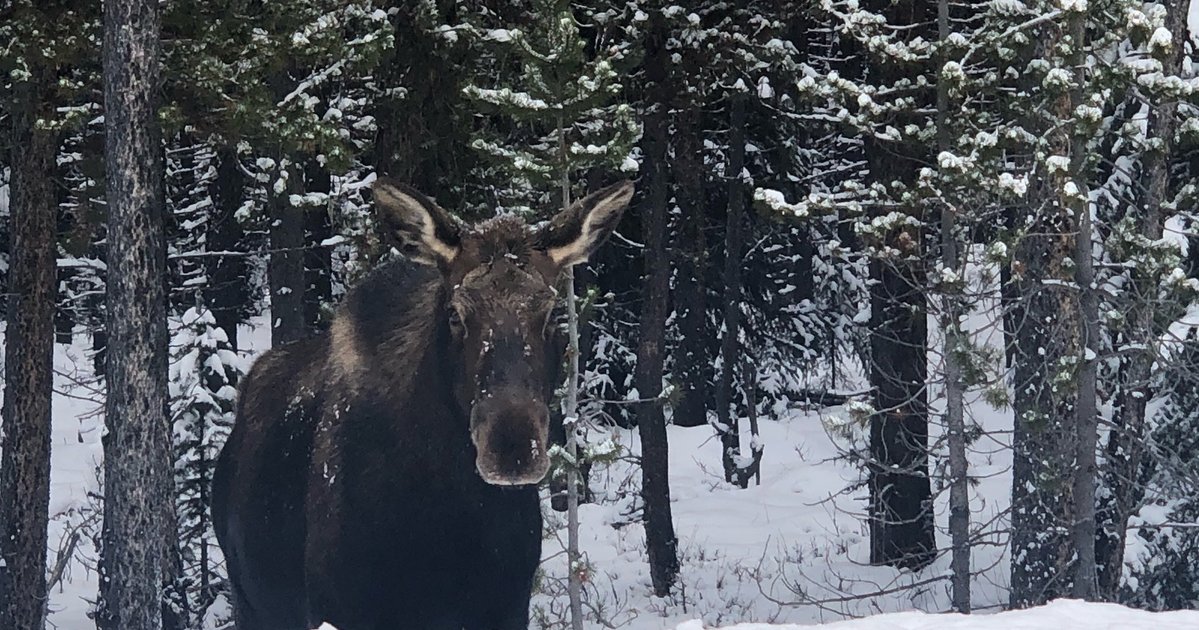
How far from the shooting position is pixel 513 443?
645 cm

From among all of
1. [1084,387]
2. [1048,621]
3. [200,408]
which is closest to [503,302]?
[1048,621]

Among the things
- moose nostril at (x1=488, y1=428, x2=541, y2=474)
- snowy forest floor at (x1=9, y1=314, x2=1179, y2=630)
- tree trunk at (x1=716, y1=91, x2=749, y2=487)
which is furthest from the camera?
tree trunk at (x1=716, y1=91, x2=749, y2=487)

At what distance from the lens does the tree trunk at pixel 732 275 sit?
19.3m

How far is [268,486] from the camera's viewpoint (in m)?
8.94

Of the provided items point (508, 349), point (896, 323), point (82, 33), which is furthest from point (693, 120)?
point (508, 349)

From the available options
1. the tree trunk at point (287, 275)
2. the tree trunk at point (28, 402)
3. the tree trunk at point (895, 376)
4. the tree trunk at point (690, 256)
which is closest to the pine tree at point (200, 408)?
the tree trunk at point (287, 275)

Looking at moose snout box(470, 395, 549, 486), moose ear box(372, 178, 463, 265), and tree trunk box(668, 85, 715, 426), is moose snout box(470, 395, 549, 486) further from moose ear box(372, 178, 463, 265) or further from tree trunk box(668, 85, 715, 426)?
tree trunk box(668, 85, 715, 426)

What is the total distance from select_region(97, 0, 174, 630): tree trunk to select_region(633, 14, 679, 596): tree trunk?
8.07 metres

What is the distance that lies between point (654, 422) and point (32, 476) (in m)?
8.00

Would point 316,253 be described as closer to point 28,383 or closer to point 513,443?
point 28,383

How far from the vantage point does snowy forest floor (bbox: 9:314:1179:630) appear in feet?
55.3

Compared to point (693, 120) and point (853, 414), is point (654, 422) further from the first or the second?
Result: point (853, 414)

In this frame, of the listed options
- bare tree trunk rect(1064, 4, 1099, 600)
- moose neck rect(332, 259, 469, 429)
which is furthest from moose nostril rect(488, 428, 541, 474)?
bare tree trunk rect(1064, 4, 1099, 600)

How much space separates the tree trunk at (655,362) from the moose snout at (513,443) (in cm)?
1150
